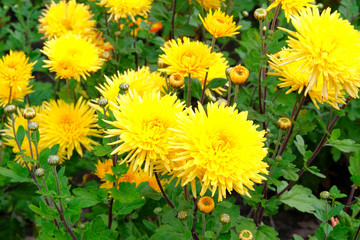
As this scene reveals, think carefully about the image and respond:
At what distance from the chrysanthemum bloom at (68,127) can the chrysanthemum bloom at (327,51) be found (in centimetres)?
119

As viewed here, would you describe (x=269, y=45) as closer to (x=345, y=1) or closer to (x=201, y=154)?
(x=201, y=154)

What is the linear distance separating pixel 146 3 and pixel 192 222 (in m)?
1.45

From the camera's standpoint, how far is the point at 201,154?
1.47 metres

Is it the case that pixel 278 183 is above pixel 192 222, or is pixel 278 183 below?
above

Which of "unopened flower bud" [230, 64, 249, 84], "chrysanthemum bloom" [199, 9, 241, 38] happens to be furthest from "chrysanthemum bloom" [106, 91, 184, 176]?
"chrysanthemum bloom" [199, 9, 241, 38]

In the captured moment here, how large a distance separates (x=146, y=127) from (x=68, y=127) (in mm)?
903

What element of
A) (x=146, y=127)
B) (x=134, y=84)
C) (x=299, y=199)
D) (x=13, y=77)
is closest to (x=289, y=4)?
(x=134, y=84)

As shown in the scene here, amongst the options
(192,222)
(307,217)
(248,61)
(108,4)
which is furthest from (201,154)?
(307,217)

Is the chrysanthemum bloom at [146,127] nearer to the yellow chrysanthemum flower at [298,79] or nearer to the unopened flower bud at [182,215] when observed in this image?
the unopened flower bud at [182,215]

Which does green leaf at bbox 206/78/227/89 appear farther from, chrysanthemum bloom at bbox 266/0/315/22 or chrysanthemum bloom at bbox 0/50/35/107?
chrysanthemum bloom at bbox 0/50/35/107

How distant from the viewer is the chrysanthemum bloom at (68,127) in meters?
2.30

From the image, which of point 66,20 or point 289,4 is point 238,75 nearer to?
point 289,4

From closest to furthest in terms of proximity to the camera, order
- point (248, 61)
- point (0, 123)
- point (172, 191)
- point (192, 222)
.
Result: point (192, 222)
point (172, 191)
point (248, 61)
point (0, 123)

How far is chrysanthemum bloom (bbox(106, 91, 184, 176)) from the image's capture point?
60.1 inches
